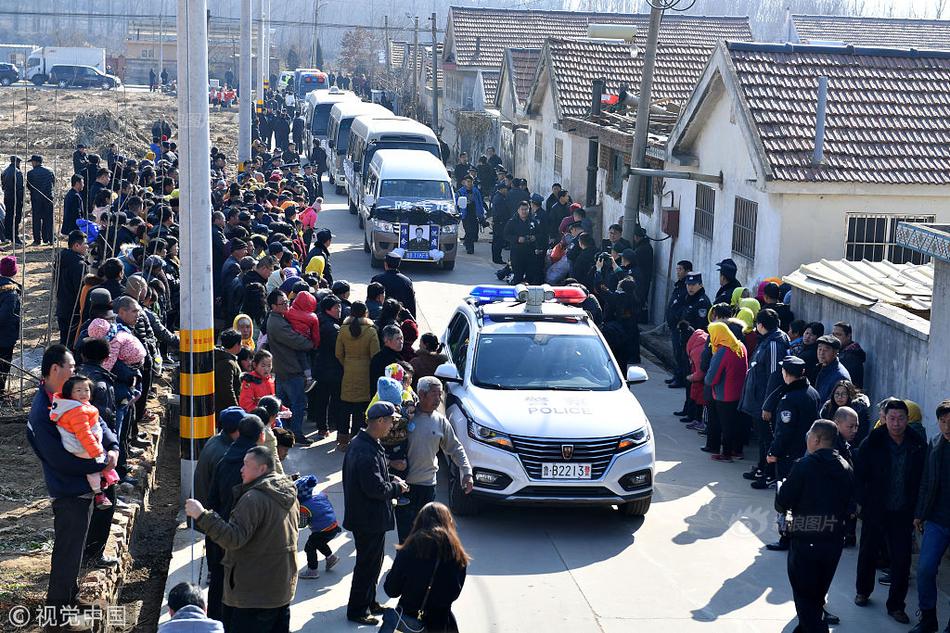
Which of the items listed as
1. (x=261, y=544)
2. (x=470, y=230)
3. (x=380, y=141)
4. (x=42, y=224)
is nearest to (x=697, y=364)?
(x=261, y=544)

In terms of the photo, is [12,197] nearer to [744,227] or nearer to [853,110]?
[744,227]

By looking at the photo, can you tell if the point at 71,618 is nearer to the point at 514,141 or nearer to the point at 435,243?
the point at 435,243

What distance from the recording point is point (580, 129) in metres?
25.6

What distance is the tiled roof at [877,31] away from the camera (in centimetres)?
4934

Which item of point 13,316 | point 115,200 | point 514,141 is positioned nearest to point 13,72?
point 514,141

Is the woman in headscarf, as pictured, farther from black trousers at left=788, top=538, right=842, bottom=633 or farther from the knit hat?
the knit hat

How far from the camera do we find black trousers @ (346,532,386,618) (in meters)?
8.24

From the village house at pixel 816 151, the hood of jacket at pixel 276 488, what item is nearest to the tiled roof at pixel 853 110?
the village house at pixel 816 151

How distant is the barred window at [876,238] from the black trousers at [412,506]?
9667mm

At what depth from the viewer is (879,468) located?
8.98 m

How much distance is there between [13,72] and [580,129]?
62.2 metres

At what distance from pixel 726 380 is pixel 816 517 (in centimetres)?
489

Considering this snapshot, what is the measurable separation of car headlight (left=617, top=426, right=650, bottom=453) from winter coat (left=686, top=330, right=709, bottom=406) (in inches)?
108

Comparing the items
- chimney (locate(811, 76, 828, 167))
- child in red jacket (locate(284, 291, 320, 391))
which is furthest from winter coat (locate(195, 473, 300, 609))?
chimney (locate(811, 76, 828, 167))
